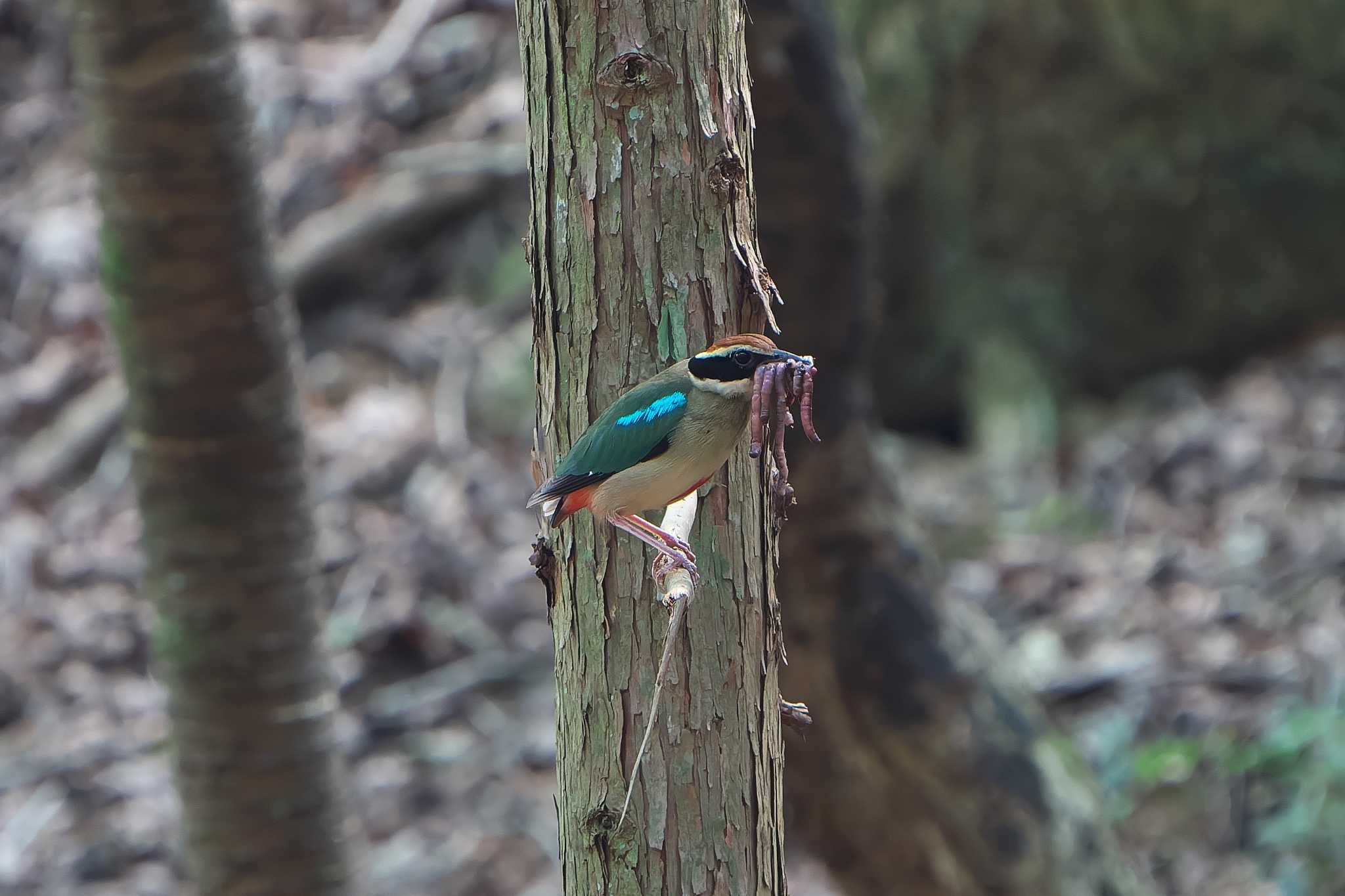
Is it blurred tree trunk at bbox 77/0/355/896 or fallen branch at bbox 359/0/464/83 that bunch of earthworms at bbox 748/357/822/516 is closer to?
blurred tree trunk at bbox 77/0/355/896

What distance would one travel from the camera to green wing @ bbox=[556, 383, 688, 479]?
1972 millimetres

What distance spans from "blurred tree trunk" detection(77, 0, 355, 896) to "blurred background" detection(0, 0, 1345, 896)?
70.6 inches

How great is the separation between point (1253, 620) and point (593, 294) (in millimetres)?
4363

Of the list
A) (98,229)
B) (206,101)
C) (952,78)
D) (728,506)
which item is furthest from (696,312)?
(952,78)

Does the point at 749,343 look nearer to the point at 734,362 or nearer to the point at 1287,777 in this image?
the point at 734,362

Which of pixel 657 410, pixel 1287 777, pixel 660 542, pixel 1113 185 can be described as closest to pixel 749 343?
pixel 657 410

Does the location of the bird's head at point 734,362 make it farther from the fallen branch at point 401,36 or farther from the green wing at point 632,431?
the fallen branch at point 401,36

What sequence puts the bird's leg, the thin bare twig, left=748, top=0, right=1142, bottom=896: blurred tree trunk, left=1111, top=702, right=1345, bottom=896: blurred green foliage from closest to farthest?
the thin bare twig < the bird's leg < left=748, top=0, right=1142, bottom=896: blurred tree trunk < left=1111, top=702, right=1345, bottom=896: blurred green foliage

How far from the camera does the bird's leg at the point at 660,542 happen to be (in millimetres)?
2018

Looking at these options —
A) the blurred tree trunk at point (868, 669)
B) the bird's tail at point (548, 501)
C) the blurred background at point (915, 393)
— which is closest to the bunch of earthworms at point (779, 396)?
the bird's tail at point (548, 501)

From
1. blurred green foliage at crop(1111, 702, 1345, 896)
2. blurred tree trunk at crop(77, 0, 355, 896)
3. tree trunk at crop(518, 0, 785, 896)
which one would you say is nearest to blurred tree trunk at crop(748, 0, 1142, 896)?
blurred green foliage at crop(1111, 702, 1345, 896)

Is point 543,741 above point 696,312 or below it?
below

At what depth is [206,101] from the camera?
2.92 metres

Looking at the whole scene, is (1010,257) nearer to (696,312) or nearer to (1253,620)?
(1253,620)
